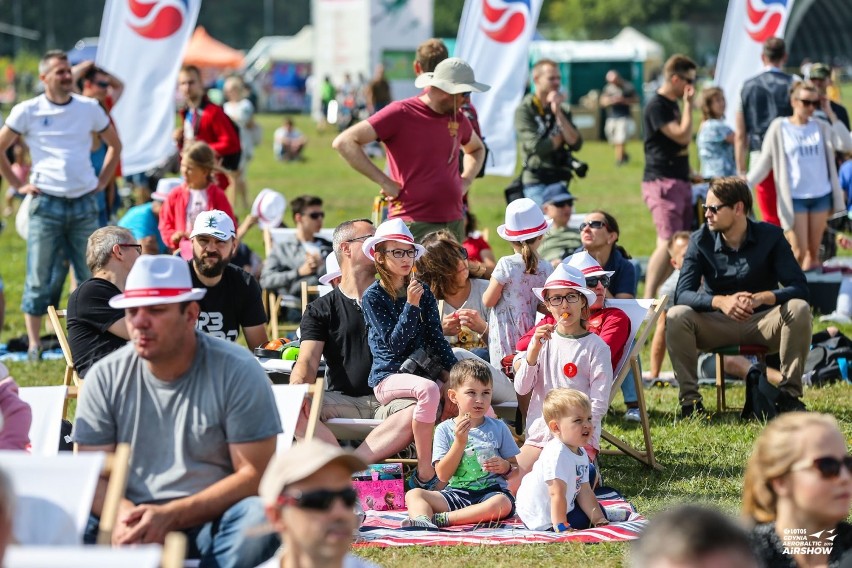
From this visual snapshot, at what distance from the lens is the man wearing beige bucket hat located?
4.32 m

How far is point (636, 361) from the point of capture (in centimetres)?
701

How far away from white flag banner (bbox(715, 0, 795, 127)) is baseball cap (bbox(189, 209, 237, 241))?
7.45m

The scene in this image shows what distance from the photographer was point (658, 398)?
838cm

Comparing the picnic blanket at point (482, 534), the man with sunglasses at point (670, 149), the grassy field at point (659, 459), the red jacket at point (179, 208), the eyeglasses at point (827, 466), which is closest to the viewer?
the eyeglasses at point (827, 466)

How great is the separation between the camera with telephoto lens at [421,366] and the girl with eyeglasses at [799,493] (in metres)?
2.83

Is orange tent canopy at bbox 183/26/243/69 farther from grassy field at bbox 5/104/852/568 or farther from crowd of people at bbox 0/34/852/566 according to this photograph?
crowd of people at bbox 0/34/852/566

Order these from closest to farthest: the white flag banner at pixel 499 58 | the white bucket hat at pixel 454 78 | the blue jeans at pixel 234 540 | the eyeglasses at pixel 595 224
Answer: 1. the blue jeans at pixel 234 540
2. the eyeglasses at pixel 595 224
3. the white bucket hat at pixel 454 78
4. the white flag banner at pixel 499 58

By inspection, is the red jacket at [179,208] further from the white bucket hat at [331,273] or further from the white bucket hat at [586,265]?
the white bucket hat at [586,265]

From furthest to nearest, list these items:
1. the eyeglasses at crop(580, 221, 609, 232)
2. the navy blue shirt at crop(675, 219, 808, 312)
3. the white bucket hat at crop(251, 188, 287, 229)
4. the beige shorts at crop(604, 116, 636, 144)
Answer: the beige shorts at crop(604, 116, 636, 144), the white bucket hat at crop(251, 188, 287, 229), the eyeglasses at crop(580, 221, 609, 232), the navy blue shirt at crop(675, 219, 808, 312)

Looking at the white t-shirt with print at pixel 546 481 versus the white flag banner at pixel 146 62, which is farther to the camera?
the white flag banner at pixel 146 62

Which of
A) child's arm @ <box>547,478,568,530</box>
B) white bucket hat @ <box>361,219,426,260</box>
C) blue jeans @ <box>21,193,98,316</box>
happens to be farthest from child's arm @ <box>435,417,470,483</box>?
blue jeans @ <box>21,193,98,316</box>

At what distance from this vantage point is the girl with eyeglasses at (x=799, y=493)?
3615mm

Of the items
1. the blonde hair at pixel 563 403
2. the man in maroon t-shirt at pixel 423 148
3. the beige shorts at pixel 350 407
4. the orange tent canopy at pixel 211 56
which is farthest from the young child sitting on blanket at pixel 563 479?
the orange tent canopy at pixel 211 56

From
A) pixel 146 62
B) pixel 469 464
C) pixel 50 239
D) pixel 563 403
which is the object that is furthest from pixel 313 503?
pixel 146 62
